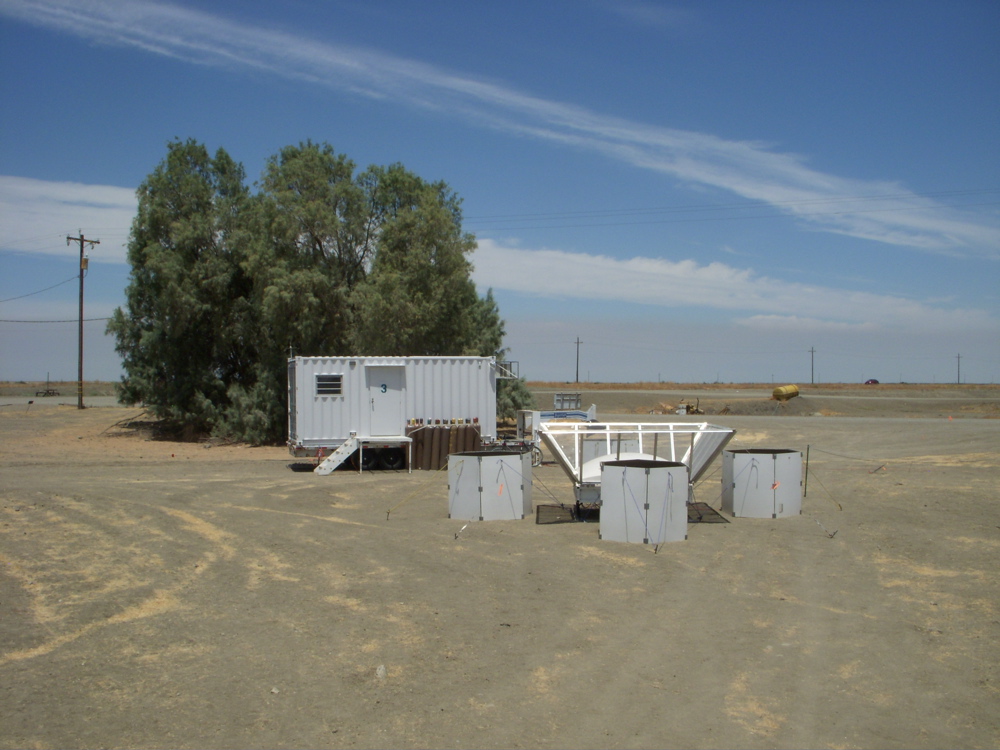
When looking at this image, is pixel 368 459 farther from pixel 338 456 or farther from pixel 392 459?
pixel 338 456

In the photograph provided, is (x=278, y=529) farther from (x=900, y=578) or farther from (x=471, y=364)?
(x=471, y=364)

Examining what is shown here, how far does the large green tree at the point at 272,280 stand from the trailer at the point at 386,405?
7169 millimetres

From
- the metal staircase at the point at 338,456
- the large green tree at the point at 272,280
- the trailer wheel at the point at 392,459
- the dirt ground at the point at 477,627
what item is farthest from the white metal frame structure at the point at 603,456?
the large green tree at the point at 272,280

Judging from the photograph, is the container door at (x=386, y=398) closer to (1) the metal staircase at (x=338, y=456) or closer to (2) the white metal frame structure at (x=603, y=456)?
(1) the metal staircase at (x=338, y=456)

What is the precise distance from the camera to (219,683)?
6.43 meters

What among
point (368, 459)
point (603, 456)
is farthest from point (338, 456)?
point (603, 456)

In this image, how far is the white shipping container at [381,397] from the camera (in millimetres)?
21688

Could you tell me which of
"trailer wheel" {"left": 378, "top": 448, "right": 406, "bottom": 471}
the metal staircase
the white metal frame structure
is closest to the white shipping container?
the metal staircase

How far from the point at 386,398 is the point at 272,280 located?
9988 millimetres

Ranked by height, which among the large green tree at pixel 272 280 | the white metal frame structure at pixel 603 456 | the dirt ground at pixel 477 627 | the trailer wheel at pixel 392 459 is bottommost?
the dirt ground at pixel 477 627

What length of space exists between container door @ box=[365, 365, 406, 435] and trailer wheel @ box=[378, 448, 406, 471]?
57cm

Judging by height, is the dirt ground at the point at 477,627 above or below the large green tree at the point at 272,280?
below

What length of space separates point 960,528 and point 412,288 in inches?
813

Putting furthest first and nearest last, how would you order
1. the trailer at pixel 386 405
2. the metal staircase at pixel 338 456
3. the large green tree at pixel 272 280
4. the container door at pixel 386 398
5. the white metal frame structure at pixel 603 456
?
1. the large green tree at pixel 272 280
2. the container door at pixel 386 398
3. the trailer at pixel 386 405
4. the metal staircase at pixel 338 456
5. the white metal frame structure at pixel 603 456
